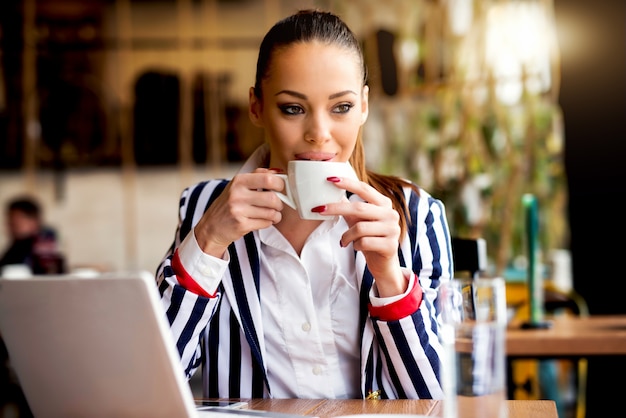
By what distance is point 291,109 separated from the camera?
1381mm

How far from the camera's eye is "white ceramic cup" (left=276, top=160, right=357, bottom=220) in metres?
1.18

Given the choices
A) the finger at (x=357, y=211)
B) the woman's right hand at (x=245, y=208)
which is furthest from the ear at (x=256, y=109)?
→ the finger at (x=357, y=211)

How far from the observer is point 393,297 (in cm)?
128

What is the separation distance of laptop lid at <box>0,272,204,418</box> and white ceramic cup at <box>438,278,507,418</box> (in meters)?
0.29

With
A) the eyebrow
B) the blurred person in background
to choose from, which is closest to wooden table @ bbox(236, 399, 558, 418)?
the eyebrow

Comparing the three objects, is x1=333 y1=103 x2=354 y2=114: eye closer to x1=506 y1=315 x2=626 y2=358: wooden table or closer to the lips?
the lips

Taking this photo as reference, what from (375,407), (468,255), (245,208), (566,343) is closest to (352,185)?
(245,208)

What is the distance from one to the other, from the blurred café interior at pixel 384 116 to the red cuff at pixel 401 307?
32.7 inches

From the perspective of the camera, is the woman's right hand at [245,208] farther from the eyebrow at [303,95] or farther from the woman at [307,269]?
the eyebrow at [303,95]

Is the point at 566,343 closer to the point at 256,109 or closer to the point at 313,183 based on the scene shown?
the point at 256,109

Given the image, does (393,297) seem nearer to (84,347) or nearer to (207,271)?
(207,271)

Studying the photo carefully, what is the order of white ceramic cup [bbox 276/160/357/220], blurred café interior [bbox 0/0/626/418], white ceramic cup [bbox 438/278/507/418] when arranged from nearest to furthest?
white ceramic cup [bbox 438/278/507/418], white ceramic cup [bbox 276/160/357/220], blurred café interior [bbox 0/0/626/418]

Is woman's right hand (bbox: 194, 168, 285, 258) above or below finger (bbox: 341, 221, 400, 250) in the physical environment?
above

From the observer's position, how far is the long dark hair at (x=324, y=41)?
142 centimetres
